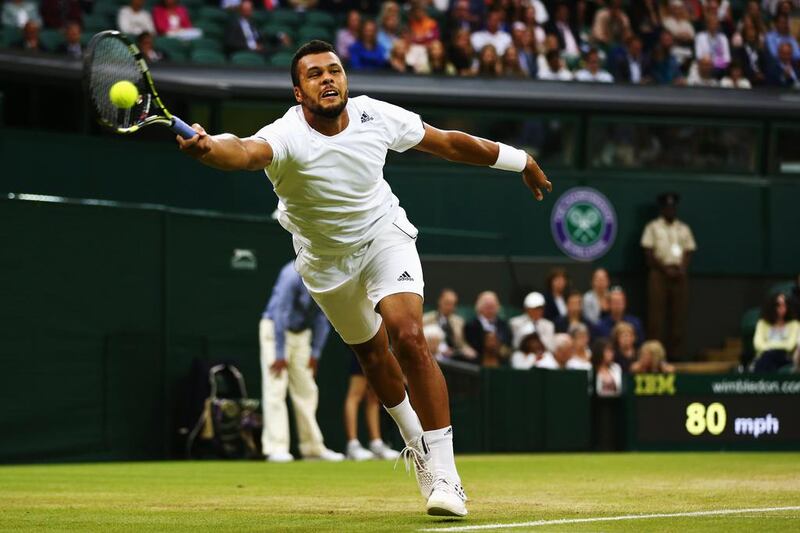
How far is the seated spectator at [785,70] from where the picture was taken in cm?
2406

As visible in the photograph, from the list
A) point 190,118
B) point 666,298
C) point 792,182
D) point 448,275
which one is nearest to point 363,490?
point 448,275

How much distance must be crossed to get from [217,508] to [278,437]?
7.14 meters

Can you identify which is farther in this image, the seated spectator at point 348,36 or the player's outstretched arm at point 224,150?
the seated spectator at point 348,36

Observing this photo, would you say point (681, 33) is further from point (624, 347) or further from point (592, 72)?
point (624, 347)

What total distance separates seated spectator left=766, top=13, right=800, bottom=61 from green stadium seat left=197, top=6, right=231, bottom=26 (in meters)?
9.22

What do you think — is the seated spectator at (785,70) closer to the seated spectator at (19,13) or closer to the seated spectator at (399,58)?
the seated spectator at (399,58)

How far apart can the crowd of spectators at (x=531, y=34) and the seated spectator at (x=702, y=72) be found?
0.02 metres

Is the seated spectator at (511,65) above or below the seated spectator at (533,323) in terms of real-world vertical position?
above

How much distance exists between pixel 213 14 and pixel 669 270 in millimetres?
8204

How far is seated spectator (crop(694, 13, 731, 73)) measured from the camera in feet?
79.2

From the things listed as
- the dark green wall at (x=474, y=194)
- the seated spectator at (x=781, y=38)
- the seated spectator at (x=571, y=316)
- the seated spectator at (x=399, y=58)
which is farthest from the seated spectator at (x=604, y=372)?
the seated spectator at (x=781, y=38)

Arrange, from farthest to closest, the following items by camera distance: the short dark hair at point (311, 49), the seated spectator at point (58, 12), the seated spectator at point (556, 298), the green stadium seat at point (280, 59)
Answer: the green stadium seat at point (280, 59) → the seated spectator at point (58, 12) → the seated spectator at point (556, 298) → the short dark hair at point (311, 49)

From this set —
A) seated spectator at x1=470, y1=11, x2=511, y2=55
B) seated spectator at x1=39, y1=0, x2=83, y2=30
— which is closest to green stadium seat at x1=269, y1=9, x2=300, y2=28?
seated spectator at x1=470, y1=11, x2=511, y2=55

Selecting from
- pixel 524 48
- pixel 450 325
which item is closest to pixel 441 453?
pixel 450 325
